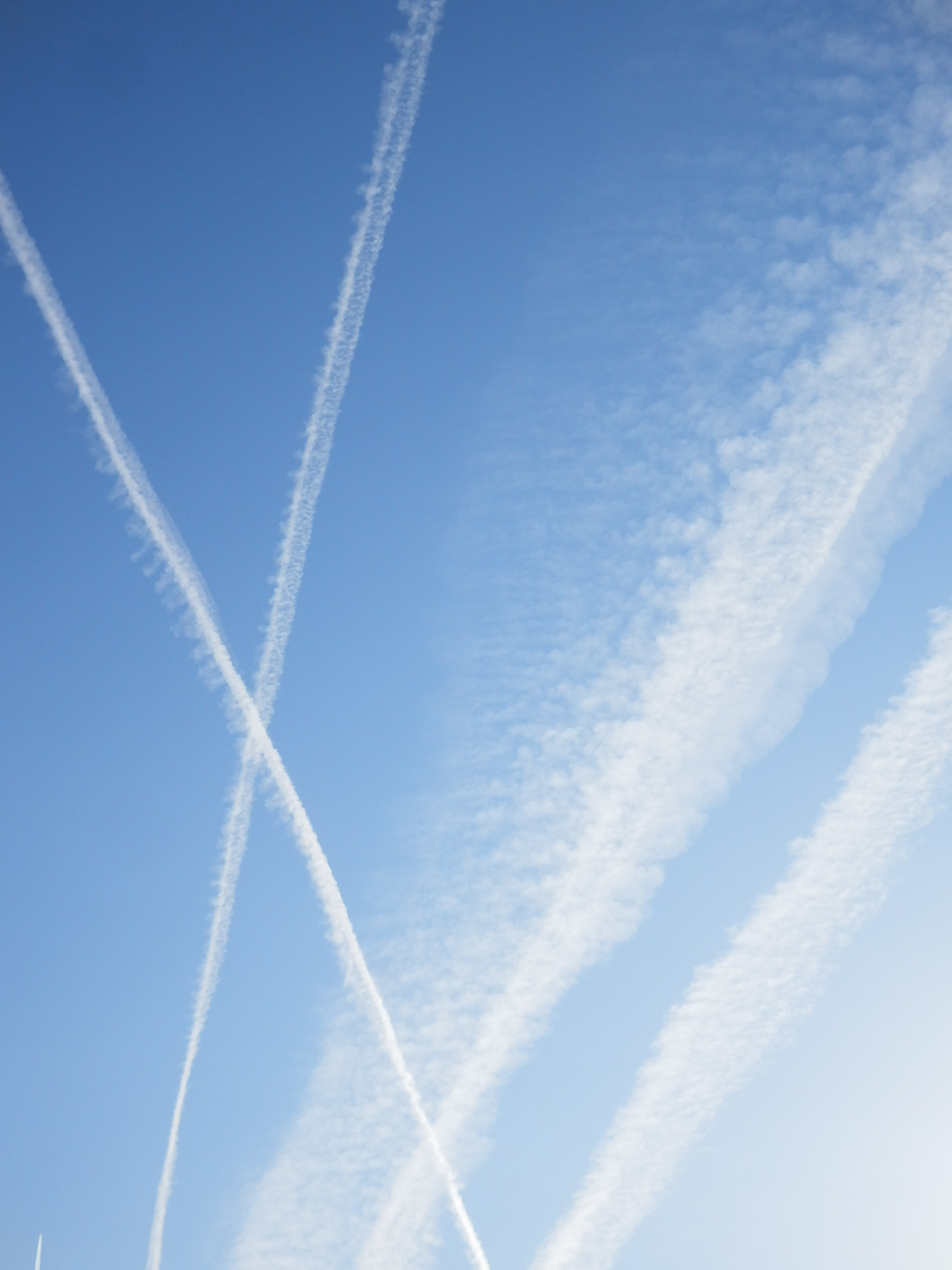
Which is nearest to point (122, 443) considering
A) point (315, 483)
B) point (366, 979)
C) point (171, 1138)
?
point (315, 483)

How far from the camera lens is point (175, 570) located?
38.2ft

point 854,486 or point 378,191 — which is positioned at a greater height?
point 378,191

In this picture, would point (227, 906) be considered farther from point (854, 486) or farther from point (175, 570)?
point (854, 486)

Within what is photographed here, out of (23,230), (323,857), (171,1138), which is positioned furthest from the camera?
(171,1138)

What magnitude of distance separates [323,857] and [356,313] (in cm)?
678

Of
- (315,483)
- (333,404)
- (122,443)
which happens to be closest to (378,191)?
(333,404)

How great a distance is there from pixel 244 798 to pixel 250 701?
1267 millimetres

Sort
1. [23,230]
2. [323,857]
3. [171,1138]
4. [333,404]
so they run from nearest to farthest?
[23,230] < [333,404] < [323,857] < [171,1138]

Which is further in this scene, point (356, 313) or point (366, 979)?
point (366, 979)

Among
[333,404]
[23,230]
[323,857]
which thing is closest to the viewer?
[23,230]

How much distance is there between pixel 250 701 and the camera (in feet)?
39.2

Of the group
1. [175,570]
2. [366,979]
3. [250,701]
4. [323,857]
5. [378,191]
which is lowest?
[366,979]

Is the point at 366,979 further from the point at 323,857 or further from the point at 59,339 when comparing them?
the point at 59,339

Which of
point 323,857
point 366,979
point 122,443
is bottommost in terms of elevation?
point 366,979
